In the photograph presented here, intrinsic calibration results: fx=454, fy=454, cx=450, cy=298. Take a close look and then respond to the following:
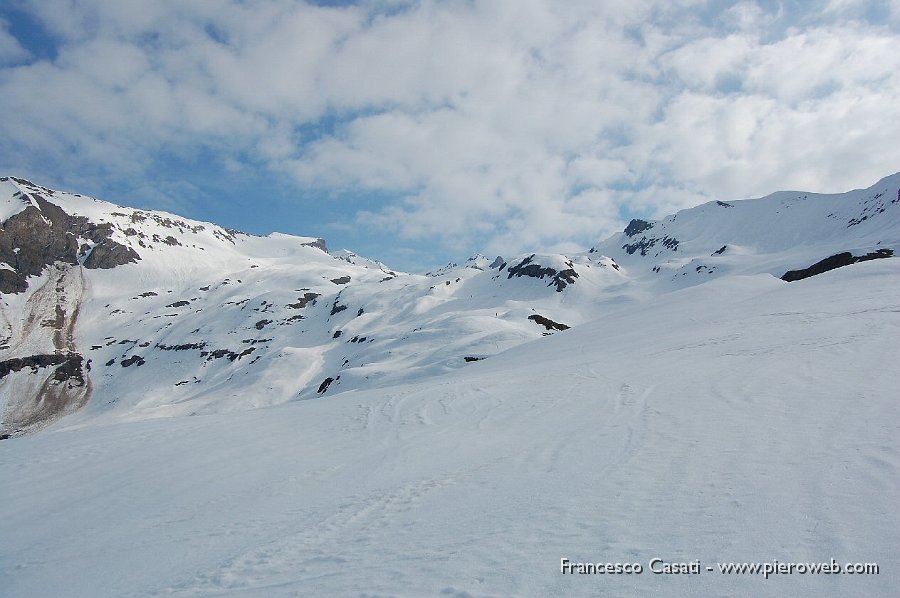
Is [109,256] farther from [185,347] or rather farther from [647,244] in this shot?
[647,244]

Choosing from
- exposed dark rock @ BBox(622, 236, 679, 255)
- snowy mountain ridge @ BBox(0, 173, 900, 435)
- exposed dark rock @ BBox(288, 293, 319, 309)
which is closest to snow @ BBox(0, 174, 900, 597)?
snowy mountain ridge @ BBox(0, 173, 900, 435)

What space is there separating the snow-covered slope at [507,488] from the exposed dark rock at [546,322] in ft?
162

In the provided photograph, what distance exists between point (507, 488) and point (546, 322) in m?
63.0

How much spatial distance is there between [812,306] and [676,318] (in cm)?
805

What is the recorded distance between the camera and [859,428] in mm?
8789

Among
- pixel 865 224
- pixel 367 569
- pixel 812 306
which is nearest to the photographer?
pixel 367 569

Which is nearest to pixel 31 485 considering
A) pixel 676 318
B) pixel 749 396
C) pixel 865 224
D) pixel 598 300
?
pixel 749 396

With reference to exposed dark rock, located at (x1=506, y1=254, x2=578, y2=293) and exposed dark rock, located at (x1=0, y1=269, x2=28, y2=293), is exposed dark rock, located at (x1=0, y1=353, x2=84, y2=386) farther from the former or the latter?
exposed dark rock, located at (x1=506, y1=254, x2=578, y2=293)

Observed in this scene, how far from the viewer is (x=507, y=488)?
8.93 meters

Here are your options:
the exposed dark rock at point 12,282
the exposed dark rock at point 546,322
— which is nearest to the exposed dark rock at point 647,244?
the exposed dark rock at point 546,322

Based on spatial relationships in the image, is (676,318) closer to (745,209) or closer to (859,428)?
(859,428)

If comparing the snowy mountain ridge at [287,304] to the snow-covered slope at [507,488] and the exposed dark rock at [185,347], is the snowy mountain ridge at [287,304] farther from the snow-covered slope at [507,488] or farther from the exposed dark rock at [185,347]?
the snow-covered slope at [507,488]

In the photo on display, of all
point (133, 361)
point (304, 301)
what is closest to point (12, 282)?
point (133, 361)

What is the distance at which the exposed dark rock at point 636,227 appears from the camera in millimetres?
180050
